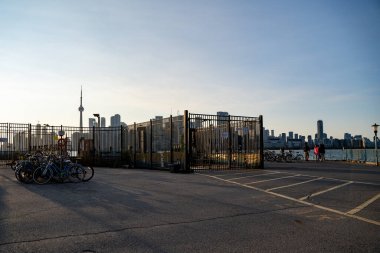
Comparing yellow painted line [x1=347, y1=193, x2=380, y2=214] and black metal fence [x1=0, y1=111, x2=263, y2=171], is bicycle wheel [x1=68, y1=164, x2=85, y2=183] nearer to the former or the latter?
black metal fence [x1=0, y1=111, x2=263, y2=171]

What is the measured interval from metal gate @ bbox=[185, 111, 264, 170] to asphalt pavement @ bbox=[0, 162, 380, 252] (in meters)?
8.59

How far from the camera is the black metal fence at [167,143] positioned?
19406 mm

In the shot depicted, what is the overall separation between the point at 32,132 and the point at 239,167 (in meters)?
14.4

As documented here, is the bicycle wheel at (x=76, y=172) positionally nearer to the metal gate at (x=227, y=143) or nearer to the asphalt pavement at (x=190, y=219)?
the asphalt pavement at (x=190, y=219)

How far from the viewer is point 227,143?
20.0 meters

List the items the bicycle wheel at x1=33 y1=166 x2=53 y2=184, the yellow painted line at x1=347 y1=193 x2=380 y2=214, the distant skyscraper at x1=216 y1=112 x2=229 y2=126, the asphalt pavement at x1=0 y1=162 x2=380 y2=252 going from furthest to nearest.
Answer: the distant skyscraper at x1=216 y1=112 x2=229 y2=126 < the bicycle wheel at x1=33 y1=166 x2=53 y2=184 < the yellow painted line at x1=347 y1=193 x2=380 y2=214 < the asphalt pavement at x1=0 y1=162 x2=380 y2=252

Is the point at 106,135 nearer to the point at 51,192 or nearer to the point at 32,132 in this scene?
the point at 32,132

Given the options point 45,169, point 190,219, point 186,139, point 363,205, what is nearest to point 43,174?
point 45,169

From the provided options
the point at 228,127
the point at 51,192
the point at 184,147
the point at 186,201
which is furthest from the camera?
the point at 228,127

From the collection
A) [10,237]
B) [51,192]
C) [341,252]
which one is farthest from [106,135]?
[341,252]

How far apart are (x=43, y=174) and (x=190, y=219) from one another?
797cm

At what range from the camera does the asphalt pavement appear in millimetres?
5051

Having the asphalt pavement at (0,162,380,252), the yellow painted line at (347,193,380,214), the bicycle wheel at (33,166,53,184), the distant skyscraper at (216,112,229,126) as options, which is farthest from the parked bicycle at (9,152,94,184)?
the yellow painted line at (347,193,380,214)

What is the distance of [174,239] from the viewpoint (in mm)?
5309
